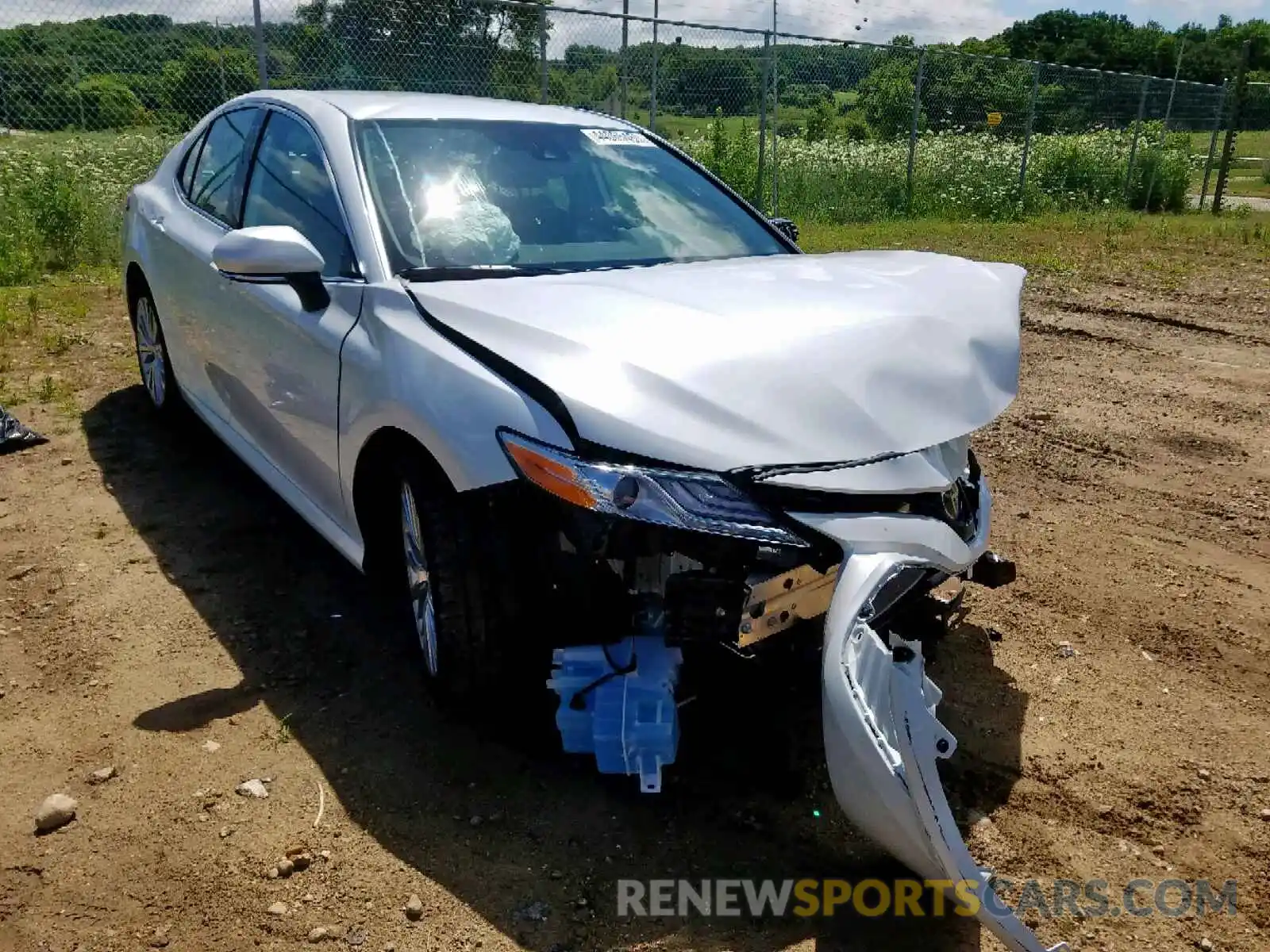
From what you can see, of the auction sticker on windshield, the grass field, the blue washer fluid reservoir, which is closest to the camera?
the blue washer fluid reservoir

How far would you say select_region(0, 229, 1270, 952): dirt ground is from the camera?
2.21m

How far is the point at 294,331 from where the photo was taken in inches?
123

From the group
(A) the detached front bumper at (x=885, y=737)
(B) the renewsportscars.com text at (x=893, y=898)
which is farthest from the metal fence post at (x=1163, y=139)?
(A) the detached front bumper at (x=885, y=737)

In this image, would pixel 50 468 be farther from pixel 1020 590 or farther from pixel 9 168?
pixel 9 168

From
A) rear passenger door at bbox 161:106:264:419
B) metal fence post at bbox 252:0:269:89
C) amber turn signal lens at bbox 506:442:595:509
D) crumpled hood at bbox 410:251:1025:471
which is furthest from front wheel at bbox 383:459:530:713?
metal fence post at bbox 252:0:269:89

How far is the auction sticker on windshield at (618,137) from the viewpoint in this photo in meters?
3.78

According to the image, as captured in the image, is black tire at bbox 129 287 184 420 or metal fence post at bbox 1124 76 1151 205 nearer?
black tire at bbox 129 287 184 420

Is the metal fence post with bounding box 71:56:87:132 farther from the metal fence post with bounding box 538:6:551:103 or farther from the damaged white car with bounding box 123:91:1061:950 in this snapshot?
the damaged white car with bounding box 123:91:1061:950

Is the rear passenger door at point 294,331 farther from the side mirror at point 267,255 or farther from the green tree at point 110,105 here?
the green tree at point 110,105

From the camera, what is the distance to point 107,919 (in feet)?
7.15

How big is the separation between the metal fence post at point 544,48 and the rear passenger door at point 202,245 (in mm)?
5559

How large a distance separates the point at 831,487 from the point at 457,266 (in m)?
1.32

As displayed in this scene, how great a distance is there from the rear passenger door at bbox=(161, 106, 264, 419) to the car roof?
305 mm

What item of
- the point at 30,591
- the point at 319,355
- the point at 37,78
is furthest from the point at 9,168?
the point at 319,355
